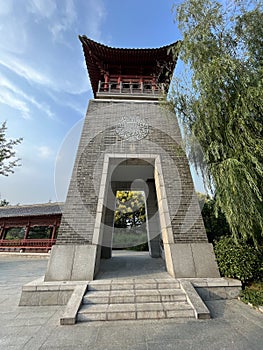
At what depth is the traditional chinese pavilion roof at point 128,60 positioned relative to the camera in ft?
24.3

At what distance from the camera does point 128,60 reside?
7.75 metres

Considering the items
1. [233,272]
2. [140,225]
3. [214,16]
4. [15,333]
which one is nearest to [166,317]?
[233,272]

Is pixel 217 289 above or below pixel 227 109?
below

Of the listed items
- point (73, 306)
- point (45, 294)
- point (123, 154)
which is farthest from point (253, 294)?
point (123, 154)

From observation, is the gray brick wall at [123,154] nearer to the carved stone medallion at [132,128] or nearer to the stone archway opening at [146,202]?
the carved stone medallion at [132,128]

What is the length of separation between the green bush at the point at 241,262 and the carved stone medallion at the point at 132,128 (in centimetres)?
376

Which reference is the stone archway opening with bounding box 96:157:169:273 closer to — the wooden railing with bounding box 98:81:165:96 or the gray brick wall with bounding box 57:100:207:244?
the gray brick wall with bounding box 57:100:207:244

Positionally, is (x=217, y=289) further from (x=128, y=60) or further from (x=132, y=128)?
(x=128, y=60)

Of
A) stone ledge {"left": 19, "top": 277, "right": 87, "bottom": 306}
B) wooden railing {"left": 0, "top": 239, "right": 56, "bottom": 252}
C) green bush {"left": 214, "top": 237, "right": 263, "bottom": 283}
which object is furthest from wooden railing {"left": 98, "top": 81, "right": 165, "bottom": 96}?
wooden railing {"left": 0, "top": 239, "right": 56, "bottom": 252}

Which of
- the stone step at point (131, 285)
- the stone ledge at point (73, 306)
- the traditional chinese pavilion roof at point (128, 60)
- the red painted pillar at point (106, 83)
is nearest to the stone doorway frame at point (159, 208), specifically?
the stone step at point (131, 285)

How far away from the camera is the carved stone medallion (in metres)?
5.23

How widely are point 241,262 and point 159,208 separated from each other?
2109 mm

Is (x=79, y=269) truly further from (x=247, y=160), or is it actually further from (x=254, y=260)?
(x=247, y=160)

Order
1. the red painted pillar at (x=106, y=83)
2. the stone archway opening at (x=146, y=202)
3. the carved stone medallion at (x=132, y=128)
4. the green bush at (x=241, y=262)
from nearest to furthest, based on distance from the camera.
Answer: the green bush at (x=241, y=262) → the carved stone medallion at (x=132, y=128) → the stone archway opening at (x=146, y=202) → the red painted pillar at (x=106, y=83)
